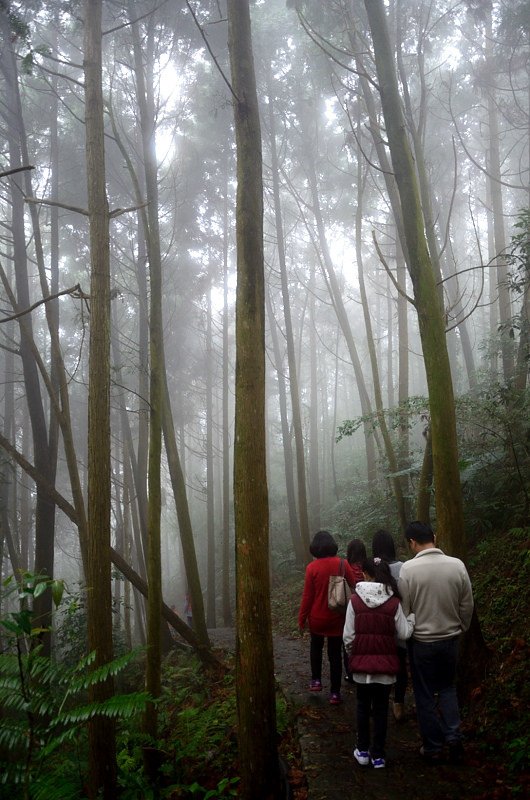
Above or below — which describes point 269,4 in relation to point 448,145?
above

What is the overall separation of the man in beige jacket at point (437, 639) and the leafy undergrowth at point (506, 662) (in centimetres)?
41

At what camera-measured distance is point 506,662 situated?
181 inches

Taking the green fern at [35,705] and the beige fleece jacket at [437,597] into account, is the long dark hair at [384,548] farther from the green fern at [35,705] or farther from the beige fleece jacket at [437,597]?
the green fern at [35,705]

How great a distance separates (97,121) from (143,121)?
4.42 m

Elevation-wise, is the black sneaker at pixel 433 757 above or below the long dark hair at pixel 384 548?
below

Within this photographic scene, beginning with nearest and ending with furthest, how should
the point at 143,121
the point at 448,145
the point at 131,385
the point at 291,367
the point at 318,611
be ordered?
the point at 318,611 → the point at 143,121 → the point at 291,367 → the point at 448,145 → the point at 131,385

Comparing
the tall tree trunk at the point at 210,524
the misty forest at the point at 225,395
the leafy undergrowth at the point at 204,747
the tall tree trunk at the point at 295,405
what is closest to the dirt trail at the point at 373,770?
the leafy undergrowth at the point at 204,747

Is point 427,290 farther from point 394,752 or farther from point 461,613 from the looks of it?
point 394,752

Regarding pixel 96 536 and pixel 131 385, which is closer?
pixel 96 536

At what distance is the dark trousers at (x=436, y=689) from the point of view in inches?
152

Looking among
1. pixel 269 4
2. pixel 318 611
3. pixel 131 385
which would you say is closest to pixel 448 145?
pixel 269 4

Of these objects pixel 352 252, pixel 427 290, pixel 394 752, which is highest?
pixel 352 252

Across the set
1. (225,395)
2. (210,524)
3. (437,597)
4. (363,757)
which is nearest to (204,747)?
(363,757)

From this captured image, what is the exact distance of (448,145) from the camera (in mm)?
19516
